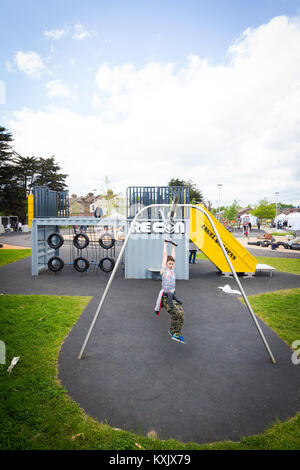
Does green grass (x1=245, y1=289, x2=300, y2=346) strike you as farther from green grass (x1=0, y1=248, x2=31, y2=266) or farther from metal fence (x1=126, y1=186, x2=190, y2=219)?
green grass (x1=0, y1=248, x2=31, y2=266)

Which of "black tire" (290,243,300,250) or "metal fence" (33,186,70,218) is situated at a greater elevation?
"metal fence" (33,186,70,218)

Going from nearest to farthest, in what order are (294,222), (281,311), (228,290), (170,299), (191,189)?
(170,299) → (281,311) → (228,290) → (294,222) → (191,189)

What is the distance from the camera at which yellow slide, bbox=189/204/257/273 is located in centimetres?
1229

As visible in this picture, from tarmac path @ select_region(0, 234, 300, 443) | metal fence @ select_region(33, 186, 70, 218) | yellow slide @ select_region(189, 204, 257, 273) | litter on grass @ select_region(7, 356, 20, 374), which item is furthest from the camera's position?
metal fence @ select_region(33, 186, 70, 218)

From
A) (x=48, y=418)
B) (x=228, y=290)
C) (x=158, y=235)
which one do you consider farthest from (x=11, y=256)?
(x=48, y=418)

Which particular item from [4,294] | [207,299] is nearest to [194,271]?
[207,299]

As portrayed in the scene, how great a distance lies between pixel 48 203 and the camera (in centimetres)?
1408

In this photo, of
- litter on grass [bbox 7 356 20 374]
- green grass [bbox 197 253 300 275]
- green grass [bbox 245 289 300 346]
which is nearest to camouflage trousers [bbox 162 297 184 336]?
green grass [bbox 245 289 300 346]

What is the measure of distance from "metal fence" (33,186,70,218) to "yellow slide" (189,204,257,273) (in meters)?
7.46

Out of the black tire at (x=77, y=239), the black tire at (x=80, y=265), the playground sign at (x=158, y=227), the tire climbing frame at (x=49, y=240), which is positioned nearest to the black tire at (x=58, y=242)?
the tire climbing frame at (x=49, y=240)

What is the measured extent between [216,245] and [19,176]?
189 feet

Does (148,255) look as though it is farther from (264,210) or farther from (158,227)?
(264,210)

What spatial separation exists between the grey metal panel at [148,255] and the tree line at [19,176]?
130ft

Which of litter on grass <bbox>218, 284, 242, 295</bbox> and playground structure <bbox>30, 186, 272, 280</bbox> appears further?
playground structure <bbox>30, 186, 272, 280</bbox>
